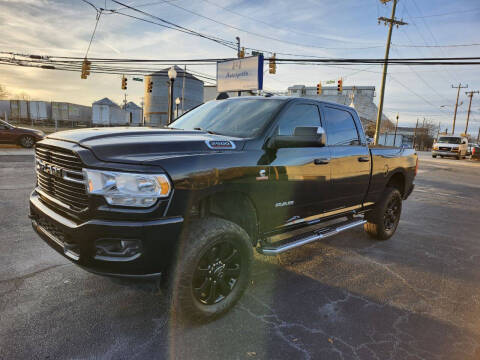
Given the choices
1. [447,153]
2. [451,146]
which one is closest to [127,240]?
[451,146]

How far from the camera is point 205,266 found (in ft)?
8.87

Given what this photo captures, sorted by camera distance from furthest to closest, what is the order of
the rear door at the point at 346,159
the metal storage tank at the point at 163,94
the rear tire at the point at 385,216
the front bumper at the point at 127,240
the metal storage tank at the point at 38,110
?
the metal storage tank at the point at 163,94, the metal storage tank at the point at 38,110, the rear tire at the point at 385,216, the rear door at the point at 346,159, the front bumper at the point at 127,240

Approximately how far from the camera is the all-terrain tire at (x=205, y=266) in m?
2.44

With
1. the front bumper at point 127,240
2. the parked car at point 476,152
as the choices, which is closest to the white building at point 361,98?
the parked car at point 476,152

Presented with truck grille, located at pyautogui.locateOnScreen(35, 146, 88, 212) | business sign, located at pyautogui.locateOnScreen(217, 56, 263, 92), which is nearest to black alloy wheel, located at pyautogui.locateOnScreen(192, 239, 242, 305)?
truck grille, located at pyautogui.locateOnScreen(35, 146, 88, 212)

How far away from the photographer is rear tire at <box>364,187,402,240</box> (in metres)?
5.05

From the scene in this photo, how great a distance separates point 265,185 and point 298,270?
146 cm

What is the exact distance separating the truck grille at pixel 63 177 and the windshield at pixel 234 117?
145 centimetres

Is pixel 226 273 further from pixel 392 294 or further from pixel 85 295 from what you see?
pixel 392 294

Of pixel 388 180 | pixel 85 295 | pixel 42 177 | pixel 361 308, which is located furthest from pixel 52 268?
pixel 388 180

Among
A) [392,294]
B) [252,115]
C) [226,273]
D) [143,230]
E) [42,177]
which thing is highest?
[252,115]

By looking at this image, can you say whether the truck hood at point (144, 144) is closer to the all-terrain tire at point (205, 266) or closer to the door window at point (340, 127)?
the all-terrain tire at point (205, 266)

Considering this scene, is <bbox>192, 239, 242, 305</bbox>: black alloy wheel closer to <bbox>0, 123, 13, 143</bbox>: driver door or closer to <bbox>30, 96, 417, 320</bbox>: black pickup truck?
<bbox>30, 96, 417, 320</bbox>: black pickup truck

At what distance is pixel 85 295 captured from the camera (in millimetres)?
3055
